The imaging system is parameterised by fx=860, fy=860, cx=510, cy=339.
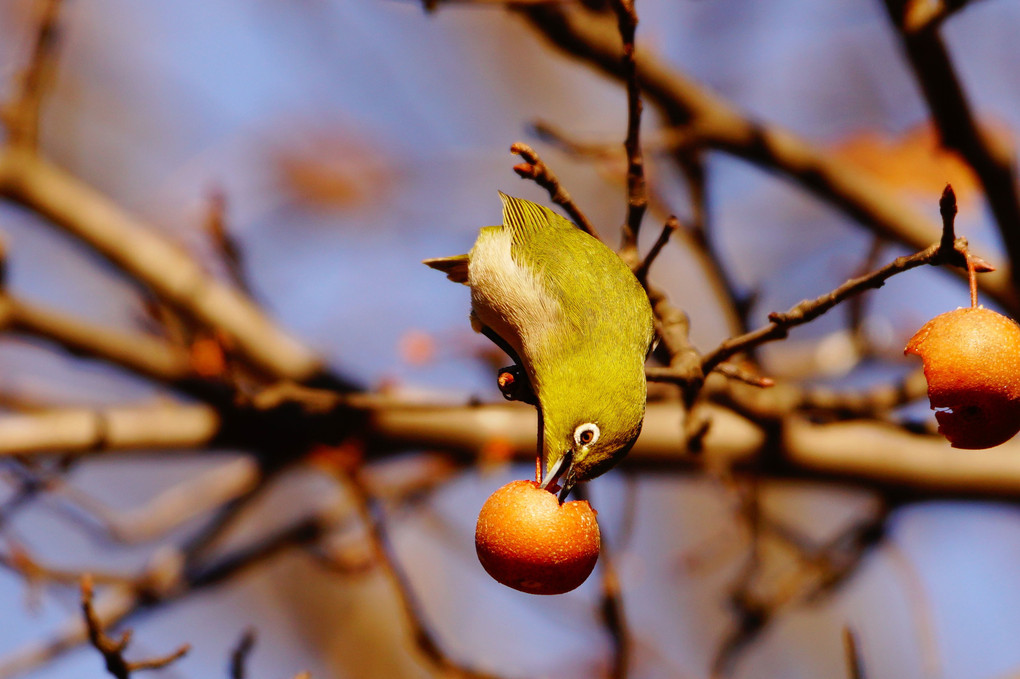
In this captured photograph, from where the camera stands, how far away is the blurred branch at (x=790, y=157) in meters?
2.49

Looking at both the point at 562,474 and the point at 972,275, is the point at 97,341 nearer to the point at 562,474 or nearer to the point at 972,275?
the point at 562,474

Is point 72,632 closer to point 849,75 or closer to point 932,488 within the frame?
point 932,488

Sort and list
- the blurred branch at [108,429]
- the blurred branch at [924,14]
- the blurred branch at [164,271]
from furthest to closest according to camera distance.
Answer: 1. the blurred branch at [164,271]
2. the blurred branch at [108,429]
3. the blurred branch at [924,14]

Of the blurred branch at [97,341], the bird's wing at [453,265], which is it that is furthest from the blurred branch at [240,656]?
the blurred branch at [97,341]

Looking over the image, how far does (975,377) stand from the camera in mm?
1083

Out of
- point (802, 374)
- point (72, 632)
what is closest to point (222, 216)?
point (72, 632)

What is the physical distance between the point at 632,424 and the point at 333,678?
16.3 feet

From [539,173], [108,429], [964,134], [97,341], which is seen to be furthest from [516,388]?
[97,341]

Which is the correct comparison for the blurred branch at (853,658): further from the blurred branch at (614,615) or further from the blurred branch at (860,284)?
the blurred branch at (860,284)

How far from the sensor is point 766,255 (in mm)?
6133

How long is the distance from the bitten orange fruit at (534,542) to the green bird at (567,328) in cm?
9

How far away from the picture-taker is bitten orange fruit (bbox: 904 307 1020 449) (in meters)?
1.08

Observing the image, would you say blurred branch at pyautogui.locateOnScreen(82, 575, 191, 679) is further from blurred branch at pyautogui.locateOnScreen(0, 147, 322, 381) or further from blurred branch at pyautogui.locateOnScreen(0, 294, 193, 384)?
blurred branch at pyautogui.locateOnScreen(0, 147, 322, 381)

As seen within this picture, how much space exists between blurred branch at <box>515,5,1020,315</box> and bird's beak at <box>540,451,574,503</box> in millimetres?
1492
